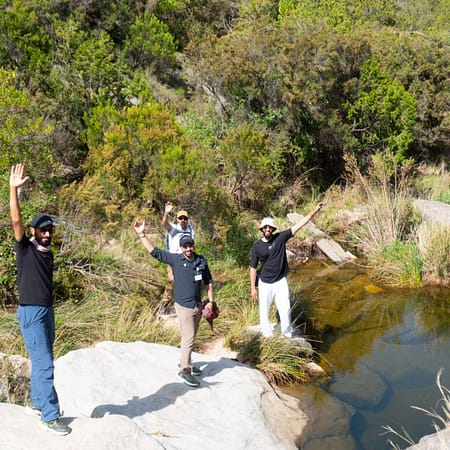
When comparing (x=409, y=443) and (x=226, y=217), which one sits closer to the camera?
(x=409, y=443)

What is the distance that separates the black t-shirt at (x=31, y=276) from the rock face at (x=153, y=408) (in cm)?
88

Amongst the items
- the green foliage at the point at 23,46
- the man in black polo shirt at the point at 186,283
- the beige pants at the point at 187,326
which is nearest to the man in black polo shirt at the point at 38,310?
the man in black polo shirt at the point at 186,283

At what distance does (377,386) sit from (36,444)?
14.6ft

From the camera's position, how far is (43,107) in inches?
483

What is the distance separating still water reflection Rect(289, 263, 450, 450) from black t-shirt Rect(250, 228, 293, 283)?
1.40m

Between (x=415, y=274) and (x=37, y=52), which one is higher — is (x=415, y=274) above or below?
below

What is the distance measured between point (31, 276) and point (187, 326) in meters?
1.89

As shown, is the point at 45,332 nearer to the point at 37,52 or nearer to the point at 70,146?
the point at 70,146

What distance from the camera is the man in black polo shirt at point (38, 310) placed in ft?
13.1

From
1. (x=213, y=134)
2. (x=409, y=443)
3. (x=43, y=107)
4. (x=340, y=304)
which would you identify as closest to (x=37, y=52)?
(x=43, y=107)

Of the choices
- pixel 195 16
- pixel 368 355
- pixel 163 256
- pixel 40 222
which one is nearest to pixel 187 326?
pixel 163 256

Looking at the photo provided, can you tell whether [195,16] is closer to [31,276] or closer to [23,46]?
[23,46]

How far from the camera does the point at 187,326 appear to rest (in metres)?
5.55

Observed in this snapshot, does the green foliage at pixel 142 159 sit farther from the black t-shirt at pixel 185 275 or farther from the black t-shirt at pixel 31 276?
the black t-shirt at pixel 31 276
